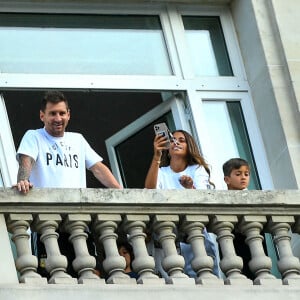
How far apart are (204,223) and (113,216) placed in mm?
828

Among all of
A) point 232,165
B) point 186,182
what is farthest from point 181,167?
point 232,165

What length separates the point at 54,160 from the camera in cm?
1759

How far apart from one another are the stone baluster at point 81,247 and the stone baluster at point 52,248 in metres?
0.09

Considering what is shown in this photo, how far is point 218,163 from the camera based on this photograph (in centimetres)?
2006

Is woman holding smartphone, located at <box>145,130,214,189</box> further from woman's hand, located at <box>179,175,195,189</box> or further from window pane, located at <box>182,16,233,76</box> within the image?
window pane, located at <box>182,16,233,76</box>

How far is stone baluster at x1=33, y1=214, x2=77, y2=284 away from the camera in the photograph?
656 inches

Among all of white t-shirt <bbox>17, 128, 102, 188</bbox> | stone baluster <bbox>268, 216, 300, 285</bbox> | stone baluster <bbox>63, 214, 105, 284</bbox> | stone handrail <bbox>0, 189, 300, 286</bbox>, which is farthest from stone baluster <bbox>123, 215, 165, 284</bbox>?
stone baluster <bbox>268, 216, 300, 285</bbox>

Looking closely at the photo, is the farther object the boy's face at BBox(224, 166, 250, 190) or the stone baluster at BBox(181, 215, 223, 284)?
the boy's face at BBox(224, 166, 250, 190)

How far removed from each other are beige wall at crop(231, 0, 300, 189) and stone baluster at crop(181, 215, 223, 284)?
7.83 feet

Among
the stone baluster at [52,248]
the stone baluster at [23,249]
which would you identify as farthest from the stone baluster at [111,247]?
the stone baluster at [23,249]

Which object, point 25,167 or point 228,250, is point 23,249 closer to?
point 25,167

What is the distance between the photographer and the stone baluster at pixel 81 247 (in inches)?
659

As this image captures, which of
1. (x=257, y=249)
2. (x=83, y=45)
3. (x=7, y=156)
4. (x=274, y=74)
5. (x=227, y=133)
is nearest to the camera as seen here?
(x=257, y=249)

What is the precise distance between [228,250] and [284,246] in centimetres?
57
